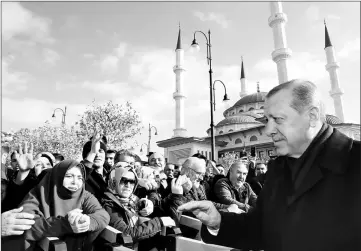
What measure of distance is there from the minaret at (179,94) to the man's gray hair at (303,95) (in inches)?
1558

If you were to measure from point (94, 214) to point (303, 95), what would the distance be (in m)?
2.21

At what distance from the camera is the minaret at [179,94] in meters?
40.9

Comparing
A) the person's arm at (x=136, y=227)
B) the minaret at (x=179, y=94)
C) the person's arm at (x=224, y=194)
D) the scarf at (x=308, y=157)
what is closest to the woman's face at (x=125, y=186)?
the person's arm at (x=136, y=227)

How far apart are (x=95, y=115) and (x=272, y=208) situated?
2575cm

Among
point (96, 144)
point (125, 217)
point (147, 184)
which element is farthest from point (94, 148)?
point (125, 217)

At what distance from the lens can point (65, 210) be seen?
2756 millimetres

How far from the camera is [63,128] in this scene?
1261 inches

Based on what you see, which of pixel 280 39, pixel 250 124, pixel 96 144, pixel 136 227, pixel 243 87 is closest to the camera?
pixel 136 227

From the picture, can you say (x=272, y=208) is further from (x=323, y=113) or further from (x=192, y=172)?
(x=192, y=172)

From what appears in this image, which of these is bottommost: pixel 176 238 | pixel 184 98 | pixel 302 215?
pixel 176 238

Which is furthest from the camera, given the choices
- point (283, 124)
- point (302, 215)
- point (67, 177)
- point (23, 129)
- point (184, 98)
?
point (184, 98)

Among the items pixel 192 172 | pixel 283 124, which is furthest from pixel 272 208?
pixel 192 172

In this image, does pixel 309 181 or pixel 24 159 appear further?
pixel 24 159

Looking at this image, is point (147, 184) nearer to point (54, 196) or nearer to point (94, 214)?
point (94, 214)
